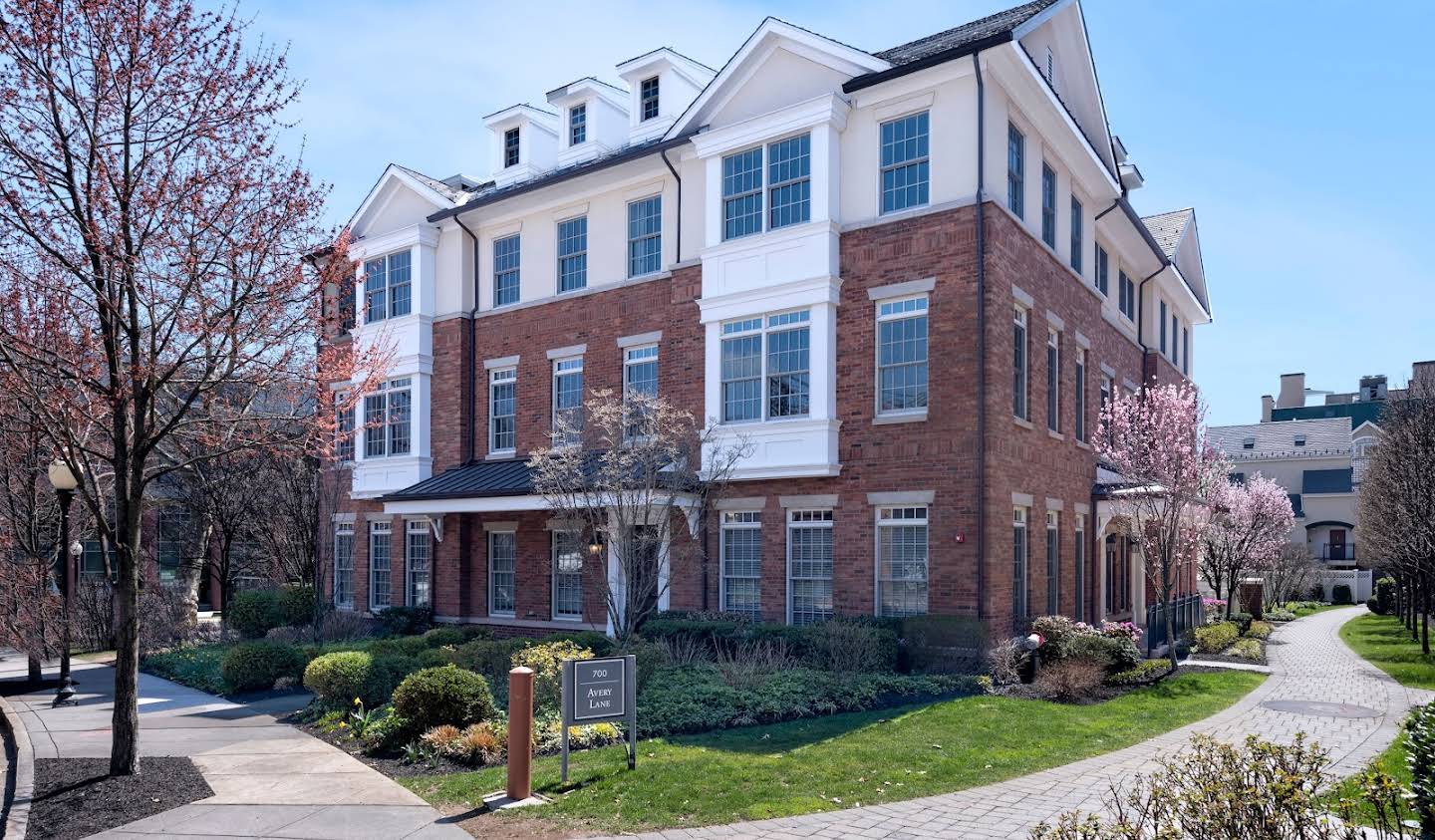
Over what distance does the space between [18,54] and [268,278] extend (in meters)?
2.81

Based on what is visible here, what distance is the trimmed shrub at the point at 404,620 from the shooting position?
75.5 ft

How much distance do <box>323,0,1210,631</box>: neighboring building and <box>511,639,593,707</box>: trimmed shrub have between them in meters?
3.80

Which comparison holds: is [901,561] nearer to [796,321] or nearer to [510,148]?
[796,321]

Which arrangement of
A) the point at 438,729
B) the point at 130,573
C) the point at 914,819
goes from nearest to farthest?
1. the point at 914,819
2. the point at 130,573
3. the point at 438,729

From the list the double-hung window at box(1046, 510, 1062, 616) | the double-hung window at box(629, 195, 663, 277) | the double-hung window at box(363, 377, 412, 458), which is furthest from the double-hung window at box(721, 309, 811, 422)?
the double-hung window at box(363, 377, 412, 458)

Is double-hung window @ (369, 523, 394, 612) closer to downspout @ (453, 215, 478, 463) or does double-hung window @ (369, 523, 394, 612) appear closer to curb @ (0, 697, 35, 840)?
downspout @ (453, 215, 478, 463)

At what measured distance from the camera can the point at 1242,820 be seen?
4.84 metres

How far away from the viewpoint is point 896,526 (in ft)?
56.2

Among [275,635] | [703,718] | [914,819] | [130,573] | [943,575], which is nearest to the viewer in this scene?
[914,819]

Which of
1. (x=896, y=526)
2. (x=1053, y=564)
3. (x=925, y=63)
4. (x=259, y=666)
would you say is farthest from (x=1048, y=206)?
(x=259, y=666)

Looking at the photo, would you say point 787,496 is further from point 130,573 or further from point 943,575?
point 130,573

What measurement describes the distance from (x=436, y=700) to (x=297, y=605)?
1479 cm

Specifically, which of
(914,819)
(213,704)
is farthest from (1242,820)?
(213,704)

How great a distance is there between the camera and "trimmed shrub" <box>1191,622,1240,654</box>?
21.5 m
